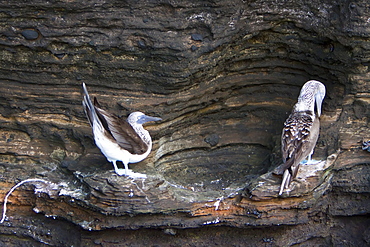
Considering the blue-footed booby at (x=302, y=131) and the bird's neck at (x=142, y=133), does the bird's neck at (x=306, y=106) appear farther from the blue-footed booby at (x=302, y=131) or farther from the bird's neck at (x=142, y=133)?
the bird's neck at (x=142, y=133)

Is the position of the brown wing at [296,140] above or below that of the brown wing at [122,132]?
above

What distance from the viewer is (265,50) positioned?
363 inches

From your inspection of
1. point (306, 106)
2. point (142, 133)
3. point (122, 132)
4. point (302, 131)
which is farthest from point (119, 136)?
point (306, 106)

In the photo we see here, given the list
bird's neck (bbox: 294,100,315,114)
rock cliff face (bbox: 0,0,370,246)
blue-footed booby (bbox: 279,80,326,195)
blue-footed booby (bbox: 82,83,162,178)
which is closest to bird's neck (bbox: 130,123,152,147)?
blue-footed booby (bbox: 82,83,162,178)

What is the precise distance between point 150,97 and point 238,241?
2.52 meters

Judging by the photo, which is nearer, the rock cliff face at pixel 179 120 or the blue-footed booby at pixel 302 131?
the blue-footed booby at pixel 302 131

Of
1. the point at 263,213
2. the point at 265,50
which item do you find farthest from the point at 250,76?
the point at 263,213

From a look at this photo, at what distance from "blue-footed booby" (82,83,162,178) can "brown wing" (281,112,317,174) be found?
191 cm

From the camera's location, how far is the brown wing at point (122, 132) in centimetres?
758

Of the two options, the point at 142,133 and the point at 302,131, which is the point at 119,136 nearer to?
the point at 142,133

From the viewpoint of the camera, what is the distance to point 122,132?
7684 millimetres

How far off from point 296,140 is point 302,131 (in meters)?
0.17

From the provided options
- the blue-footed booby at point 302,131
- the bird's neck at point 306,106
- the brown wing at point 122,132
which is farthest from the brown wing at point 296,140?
the brown wing at point 122,132

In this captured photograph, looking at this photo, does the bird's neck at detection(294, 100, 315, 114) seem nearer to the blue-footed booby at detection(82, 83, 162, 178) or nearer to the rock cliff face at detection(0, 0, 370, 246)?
the rock cliff face at detection(0, 0, 370, 246)
